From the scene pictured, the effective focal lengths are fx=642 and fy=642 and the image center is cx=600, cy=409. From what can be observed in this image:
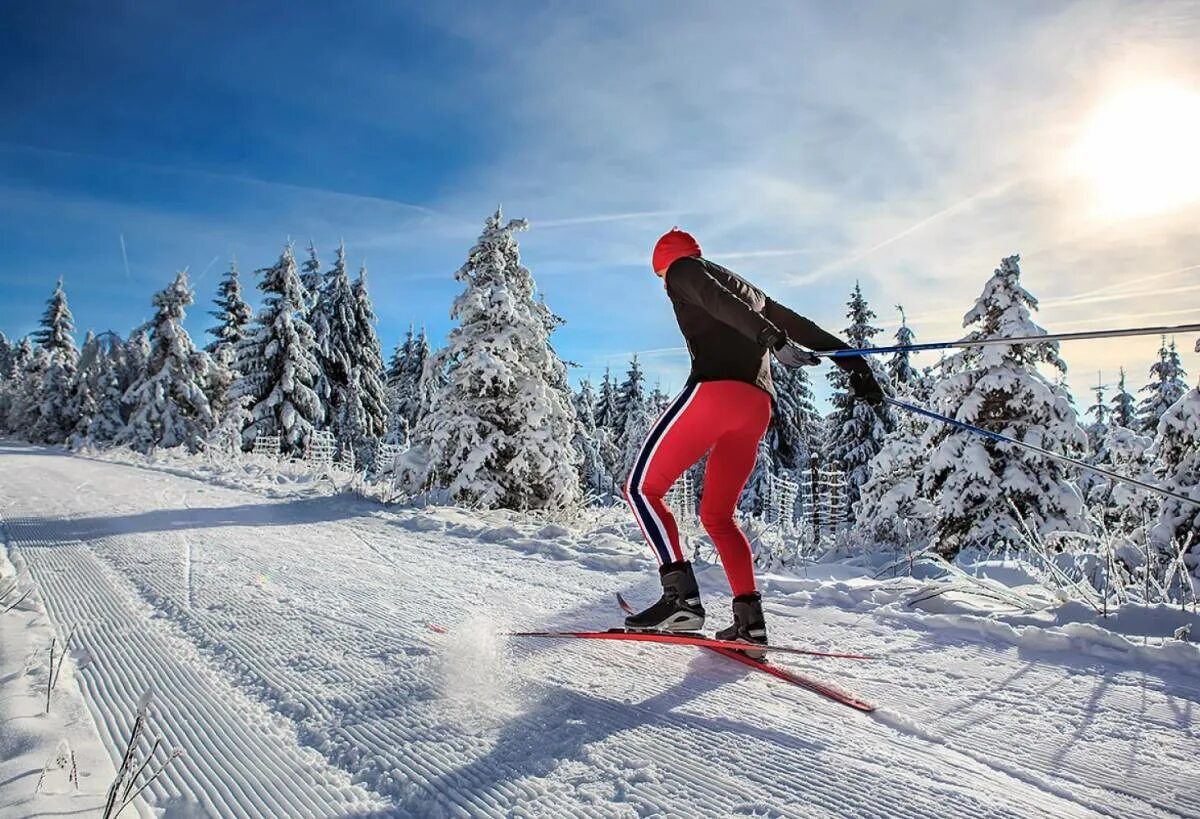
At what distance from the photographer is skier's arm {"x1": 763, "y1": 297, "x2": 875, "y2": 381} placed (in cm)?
330

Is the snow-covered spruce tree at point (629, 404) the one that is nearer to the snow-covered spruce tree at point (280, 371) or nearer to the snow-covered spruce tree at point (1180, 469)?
the snow-covered spruce tree at point (280, 371)

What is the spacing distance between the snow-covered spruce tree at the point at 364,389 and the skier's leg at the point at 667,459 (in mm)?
32184

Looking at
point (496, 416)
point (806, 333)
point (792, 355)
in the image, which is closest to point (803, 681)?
point (792, 355)

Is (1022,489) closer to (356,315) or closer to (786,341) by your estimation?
(786,341)

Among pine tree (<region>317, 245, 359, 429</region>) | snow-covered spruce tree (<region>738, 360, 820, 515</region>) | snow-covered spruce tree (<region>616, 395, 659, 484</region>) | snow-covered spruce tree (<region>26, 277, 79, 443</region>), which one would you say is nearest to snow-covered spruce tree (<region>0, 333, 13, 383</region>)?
snow-covered spruce tree (<region>26, 277, 79, 443</region>)

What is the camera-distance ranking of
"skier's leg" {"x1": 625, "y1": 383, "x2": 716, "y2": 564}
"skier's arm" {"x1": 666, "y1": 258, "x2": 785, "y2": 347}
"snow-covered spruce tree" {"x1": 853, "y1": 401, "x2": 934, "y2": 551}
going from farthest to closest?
1. "snow-covered spruce tree" {"x1": 853, "y1": 401, "x2": 934, "y2": 551}
2. "skier's leg" {"x1": 625, "y1": 383, "x2": 716, "y2": 564}
3. "skier's arm" {"x1": 666, "y1": 258, "x2": 785, "y2": 347}

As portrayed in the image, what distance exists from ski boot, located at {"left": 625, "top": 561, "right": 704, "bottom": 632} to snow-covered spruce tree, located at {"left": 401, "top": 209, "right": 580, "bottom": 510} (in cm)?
893

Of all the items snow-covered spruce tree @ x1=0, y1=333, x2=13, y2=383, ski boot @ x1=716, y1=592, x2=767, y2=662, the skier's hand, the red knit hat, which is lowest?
ski boot @ x1=716, y1=592, x2=767, y2=662

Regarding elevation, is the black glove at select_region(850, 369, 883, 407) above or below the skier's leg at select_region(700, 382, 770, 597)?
above

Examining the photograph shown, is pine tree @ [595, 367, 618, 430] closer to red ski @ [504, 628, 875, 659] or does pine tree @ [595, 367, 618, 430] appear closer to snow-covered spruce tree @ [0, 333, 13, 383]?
red ski @ [504, 628, 875, 659]

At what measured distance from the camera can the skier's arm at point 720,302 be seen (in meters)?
2.86

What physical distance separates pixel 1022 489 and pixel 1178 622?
9298 millimetres

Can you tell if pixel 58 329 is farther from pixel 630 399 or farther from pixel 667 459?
pixel 667 459

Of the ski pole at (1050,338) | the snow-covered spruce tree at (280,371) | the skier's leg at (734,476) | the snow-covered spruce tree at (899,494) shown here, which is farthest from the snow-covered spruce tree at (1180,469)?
the snow-covered spruce tree at (280,371)
